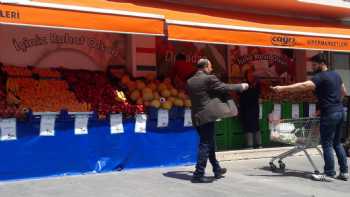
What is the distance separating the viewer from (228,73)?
40.4 ft

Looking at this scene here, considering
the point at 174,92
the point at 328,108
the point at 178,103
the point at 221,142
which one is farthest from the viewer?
the point at 221,142

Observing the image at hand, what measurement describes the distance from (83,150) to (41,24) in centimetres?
218

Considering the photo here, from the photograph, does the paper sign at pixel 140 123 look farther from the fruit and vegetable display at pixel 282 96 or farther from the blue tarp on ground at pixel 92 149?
the fruit and vegetable display at pixel 282 96

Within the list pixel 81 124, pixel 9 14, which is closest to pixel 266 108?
pixel 81 124

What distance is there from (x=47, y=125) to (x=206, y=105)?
234 centimetres

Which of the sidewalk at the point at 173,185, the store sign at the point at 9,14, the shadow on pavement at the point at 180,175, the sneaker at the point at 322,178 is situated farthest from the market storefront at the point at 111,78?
the sneaker at the point at 322,178

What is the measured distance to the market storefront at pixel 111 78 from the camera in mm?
8328

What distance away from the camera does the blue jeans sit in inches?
335

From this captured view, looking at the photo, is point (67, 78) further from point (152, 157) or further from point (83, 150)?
point (152, 157)

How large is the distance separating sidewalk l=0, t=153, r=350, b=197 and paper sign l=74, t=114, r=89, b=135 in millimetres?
672

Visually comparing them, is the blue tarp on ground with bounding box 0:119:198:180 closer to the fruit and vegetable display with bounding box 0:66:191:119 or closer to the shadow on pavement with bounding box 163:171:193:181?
the fruit and vegetable display with bounding box 0:66:191:119

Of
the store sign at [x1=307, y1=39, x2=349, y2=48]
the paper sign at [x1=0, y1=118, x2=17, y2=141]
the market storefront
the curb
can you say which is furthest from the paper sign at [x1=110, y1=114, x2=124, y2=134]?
the store sign at [x1=307, y1=39, x2=349, y2=48]

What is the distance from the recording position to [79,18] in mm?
7992

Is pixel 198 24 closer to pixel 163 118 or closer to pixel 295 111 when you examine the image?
pixel 163 118
